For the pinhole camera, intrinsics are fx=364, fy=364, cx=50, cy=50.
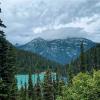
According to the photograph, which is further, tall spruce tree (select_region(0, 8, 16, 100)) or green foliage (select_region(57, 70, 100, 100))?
green foliage (select_region(57, 70, 100, 100))

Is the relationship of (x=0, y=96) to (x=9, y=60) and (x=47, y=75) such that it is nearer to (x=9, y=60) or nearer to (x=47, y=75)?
(x=9, y=60)

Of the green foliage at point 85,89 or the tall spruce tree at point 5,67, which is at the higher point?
the tall spruce tree at point 5,67

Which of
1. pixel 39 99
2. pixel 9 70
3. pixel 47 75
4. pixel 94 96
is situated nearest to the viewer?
pixel 9 70

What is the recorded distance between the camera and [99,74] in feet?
126

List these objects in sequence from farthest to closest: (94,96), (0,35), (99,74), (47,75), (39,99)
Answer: (39,99) < (47,75) < (99,74) < (94,96) < (0,35)

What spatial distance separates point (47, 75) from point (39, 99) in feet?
93.4

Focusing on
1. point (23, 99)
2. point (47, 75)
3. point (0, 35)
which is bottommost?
point (23, 99)

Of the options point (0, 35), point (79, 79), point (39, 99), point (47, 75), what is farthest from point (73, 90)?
point (39, 99)

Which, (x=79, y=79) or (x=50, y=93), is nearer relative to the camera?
(x=79, y=79)

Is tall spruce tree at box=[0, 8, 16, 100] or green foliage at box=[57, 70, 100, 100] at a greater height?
tall spruce tree at box=[0, 8, 16, 100]

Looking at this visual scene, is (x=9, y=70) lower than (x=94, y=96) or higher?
higher

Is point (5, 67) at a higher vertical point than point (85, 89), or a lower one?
higher

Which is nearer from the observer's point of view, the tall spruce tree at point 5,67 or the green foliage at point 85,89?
the tall spruce tree at point 5,67

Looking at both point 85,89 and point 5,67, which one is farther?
point 85,89
